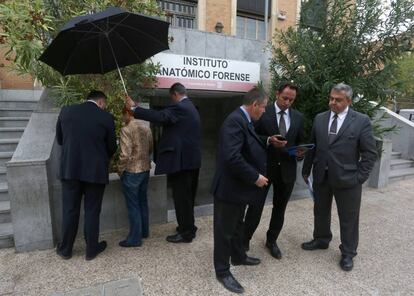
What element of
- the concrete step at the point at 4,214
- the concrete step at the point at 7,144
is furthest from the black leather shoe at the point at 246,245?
the concrete step at the point at 7,144

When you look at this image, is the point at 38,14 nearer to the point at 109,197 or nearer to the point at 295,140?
the point at 109,197

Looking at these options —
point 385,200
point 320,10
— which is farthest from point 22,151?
point 385,200

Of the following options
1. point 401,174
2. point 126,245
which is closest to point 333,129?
point 126,245

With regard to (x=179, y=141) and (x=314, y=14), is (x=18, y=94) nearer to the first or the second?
(x=179, y=141)

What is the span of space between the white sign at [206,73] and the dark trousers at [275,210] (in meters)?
2.74

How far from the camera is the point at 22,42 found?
311cm

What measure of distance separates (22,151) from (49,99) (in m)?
1.14

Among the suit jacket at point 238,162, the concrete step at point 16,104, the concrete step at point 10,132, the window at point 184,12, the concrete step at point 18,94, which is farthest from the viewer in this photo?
the window at point 184,12

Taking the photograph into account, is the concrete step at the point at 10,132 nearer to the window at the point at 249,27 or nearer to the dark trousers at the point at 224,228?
the dark trousers at the point at 224,228

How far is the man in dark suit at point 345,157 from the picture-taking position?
9.86 feet

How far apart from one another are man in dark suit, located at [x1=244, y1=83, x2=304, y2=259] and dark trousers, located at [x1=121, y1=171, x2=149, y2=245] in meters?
1.24

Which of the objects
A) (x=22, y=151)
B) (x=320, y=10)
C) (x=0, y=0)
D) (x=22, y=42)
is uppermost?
(x=320, y=10)

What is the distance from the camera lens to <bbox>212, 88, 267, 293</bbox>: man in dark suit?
8.13 ft

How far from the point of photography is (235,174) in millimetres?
A: 2521
